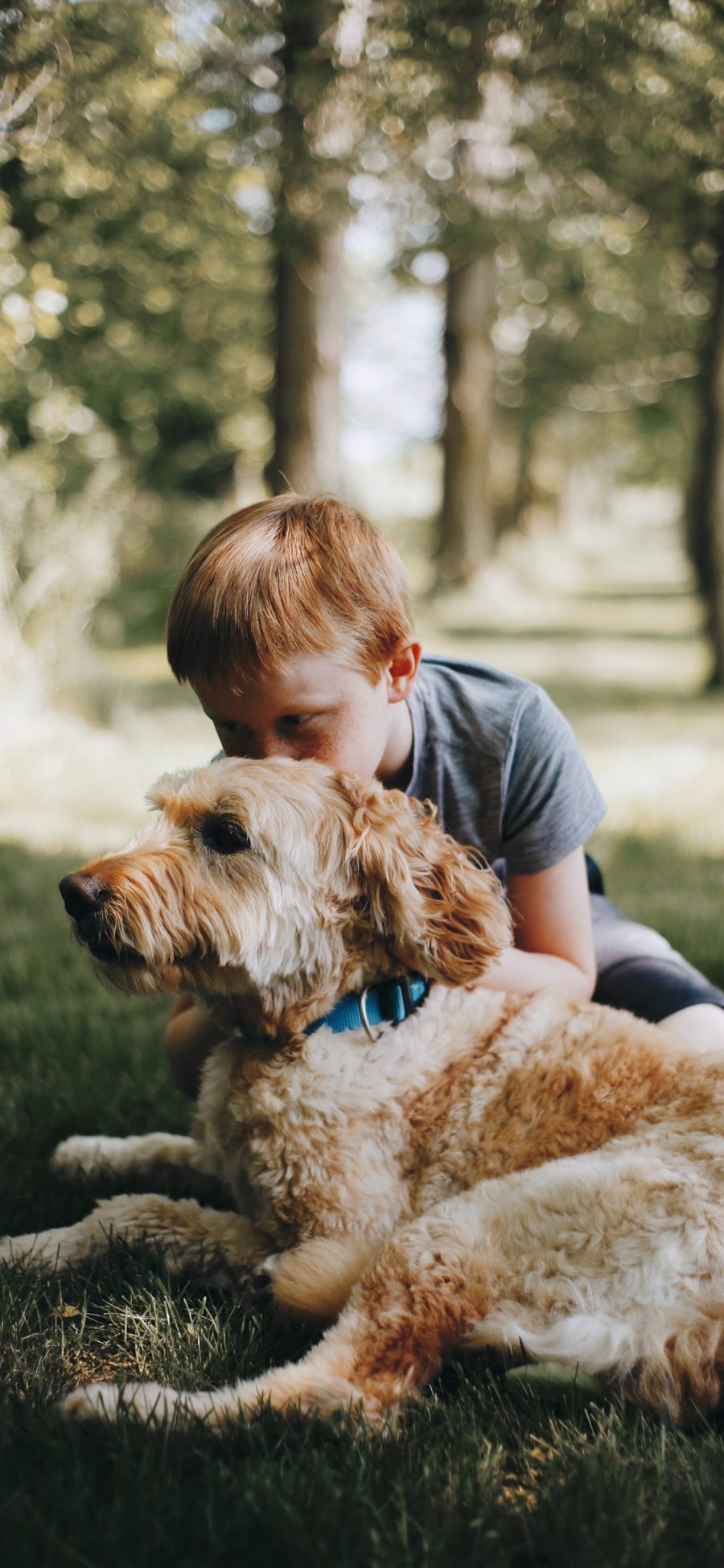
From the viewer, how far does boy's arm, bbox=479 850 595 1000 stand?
298 centimetres

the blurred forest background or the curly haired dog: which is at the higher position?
the blurred forest background

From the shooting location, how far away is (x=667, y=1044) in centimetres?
249

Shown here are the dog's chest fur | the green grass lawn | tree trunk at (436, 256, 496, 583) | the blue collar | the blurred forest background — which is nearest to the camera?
the green grass lawn

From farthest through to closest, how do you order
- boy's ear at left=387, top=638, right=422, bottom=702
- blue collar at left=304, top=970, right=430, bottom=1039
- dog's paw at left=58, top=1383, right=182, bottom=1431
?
boy's ear at left=387, top=638, right=422, bottom=702 → blue collar at left=304, top=970, right=430, bottom=1039 → dog's paw at left=58, top=1383, right=182, bottom=1431

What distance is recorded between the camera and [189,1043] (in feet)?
10.4

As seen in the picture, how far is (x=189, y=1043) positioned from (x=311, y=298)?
29.7ft

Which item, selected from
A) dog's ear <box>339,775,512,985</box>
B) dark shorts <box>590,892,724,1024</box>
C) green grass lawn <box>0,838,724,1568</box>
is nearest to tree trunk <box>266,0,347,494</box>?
dark shorts <box>590,892,724,1024</box>

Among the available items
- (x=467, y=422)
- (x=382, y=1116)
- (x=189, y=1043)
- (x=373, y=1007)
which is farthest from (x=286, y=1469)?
(x=467, y=422)

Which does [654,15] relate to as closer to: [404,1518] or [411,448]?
[404,1518]

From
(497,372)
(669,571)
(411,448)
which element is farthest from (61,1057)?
(669,571)

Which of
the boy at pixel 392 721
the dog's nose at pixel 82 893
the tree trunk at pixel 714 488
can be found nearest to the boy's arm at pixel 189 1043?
the boy at pixel 392 721

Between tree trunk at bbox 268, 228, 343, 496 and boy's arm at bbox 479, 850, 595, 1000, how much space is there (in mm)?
7975

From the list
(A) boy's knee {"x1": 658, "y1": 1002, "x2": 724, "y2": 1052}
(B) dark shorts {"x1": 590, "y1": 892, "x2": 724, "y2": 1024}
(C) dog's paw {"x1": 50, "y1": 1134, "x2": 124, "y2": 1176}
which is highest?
(B) dark shorts {"x1": 590, "y1": 892, "x2": 724, "y2": 1024}

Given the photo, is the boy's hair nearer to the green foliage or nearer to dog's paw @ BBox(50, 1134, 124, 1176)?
dog's paw @ BBox(50, 1134, 124, 1176)
